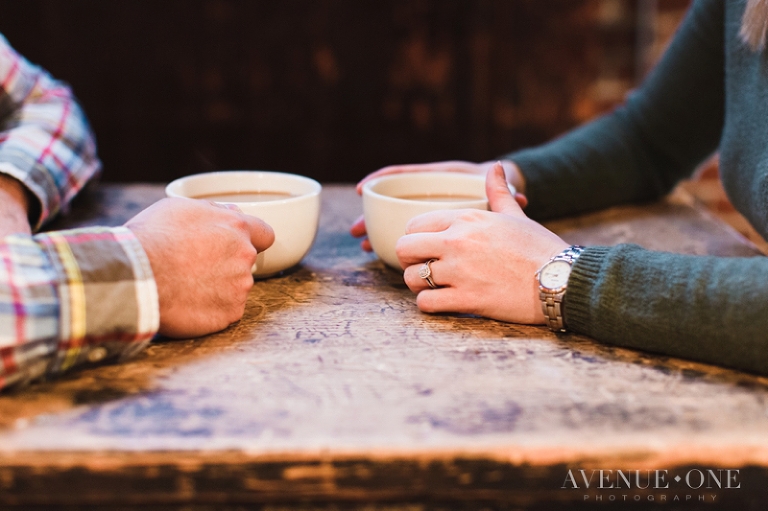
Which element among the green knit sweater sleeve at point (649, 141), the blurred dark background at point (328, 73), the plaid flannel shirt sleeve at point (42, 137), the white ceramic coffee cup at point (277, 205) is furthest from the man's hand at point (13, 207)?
the blurred dark background at point (328, 73)

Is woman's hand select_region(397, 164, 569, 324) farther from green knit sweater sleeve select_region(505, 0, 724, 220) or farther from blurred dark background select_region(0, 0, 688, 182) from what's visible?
blurred dark background select_region(0, 0, 688, 182)

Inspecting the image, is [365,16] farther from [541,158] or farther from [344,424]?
[344,424]

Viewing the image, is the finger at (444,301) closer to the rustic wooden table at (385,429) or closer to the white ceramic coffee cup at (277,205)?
the rustic wooden table at (385,429)

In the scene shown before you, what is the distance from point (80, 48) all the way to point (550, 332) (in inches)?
84.2

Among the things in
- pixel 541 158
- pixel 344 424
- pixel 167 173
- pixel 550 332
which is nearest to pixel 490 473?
pixel 344 424

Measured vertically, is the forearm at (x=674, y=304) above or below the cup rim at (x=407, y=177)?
below

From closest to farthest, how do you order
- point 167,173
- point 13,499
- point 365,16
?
point 13,499, point 365,16, point 167,173

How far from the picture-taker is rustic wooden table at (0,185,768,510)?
0.45 meters

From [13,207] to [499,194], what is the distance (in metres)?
0.63

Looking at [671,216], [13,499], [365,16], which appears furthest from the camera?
[365,16]

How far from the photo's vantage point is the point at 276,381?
21.5 inches

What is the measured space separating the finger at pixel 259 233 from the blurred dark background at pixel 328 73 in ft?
4.88

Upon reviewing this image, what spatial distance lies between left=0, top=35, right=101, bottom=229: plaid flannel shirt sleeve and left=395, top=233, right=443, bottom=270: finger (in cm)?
53

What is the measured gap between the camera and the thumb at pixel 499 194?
75cm
